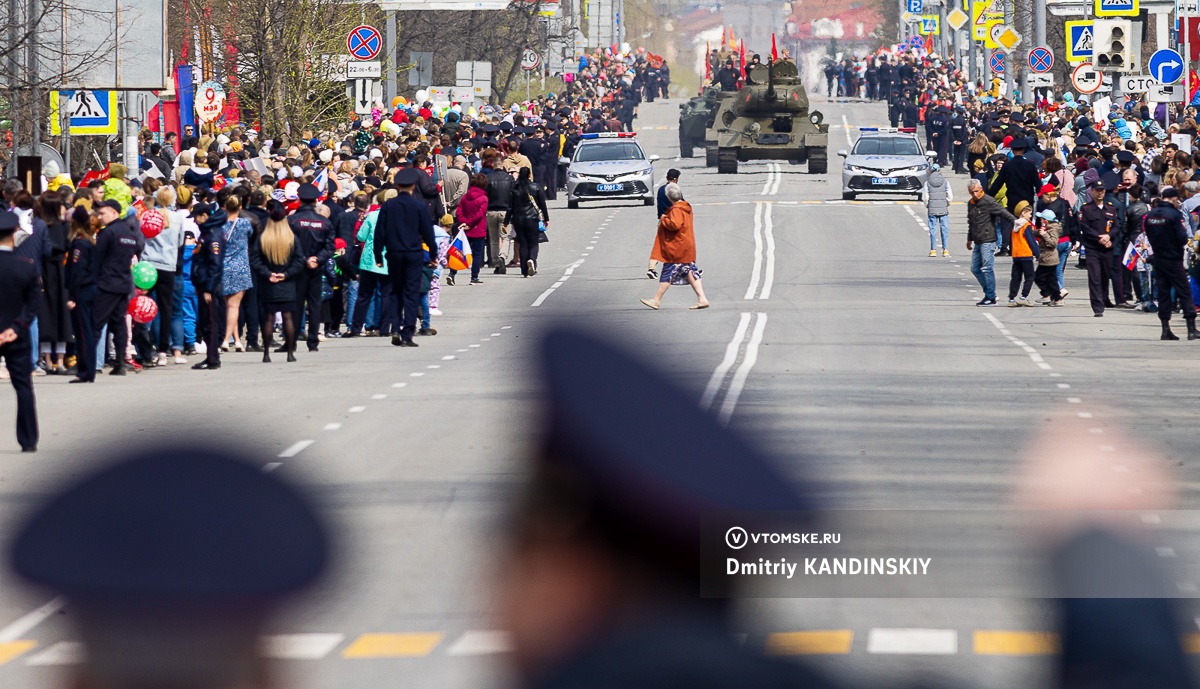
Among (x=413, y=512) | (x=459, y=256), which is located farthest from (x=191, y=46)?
(x=413, y=512)

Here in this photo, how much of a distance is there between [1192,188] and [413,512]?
563 inches

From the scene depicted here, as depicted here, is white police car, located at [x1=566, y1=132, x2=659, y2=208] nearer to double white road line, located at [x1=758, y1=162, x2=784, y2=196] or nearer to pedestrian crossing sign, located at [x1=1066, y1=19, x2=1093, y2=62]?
double white road line, located at [x1=758, y1=162, x2=784, y2=196]

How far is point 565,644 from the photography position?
51.7 inches

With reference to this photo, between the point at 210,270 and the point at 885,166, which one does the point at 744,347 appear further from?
the point at 885,166

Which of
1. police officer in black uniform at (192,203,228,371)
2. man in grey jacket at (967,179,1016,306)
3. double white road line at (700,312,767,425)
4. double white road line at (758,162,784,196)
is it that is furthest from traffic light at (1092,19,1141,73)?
police officer in black uniform at (192,203,228,371)

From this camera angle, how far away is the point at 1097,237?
23.0 meters

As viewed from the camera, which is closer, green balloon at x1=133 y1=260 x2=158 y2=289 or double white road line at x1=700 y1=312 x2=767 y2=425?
double white road line at x1=700 y1=312 x2=767 y2=425

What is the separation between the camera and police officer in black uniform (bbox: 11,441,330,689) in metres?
1.29

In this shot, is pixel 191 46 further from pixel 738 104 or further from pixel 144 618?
pixel 144 618

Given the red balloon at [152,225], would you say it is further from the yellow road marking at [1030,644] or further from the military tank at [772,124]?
the military tank at [772,124]

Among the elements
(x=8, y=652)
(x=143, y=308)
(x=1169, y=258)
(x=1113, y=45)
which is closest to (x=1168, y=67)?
(x=1113, y=45)

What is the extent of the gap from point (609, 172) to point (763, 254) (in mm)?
10718

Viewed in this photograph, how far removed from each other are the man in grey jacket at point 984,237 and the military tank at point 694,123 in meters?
35.0

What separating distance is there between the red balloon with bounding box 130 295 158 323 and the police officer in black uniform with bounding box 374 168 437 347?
3.14m
